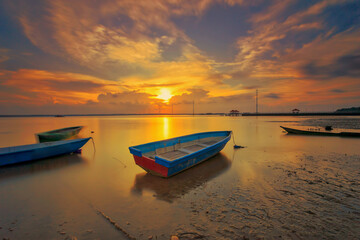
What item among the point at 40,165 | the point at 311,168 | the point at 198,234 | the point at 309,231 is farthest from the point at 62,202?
the point at 311,168

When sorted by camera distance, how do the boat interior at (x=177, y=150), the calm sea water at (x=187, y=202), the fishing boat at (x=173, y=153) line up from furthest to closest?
the boat interior at (x=177, y=150)
the fishing boat at (x=173, y=153)
the calm sea water at (x=187, y=202)

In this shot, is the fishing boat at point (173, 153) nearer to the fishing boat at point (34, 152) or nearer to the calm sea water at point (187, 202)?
the calm sea water at point (187, 202)

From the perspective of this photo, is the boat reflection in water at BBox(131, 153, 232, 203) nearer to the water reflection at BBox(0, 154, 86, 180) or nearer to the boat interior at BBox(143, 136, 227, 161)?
the boat interior at BBox(143, 136, 227, 161)

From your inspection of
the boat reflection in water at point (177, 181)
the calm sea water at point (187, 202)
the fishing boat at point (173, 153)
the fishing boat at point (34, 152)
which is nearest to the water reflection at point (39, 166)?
the calm sea water at point (187, 202)

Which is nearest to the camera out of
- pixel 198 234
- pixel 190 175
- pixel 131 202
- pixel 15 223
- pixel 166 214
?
pixel 198 234

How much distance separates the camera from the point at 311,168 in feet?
31.2

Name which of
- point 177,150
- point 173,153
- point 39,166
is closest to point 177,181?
point 173,153

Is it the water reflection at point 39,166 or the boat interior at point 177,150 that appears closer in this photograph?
the water reflection at point 39,166

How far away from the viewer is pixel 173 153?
11164 mm

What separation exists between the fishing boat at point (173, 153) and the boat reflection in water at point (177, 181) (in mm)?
353

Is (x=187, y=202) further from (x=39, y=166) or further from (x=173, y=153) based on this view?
(x=39, y=166)

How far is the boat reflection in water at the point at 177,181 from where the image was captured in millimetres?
6911

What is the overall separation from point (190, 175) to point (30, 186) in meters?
8.20

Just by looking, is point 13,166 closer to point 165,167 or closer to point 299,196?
point 165,167
